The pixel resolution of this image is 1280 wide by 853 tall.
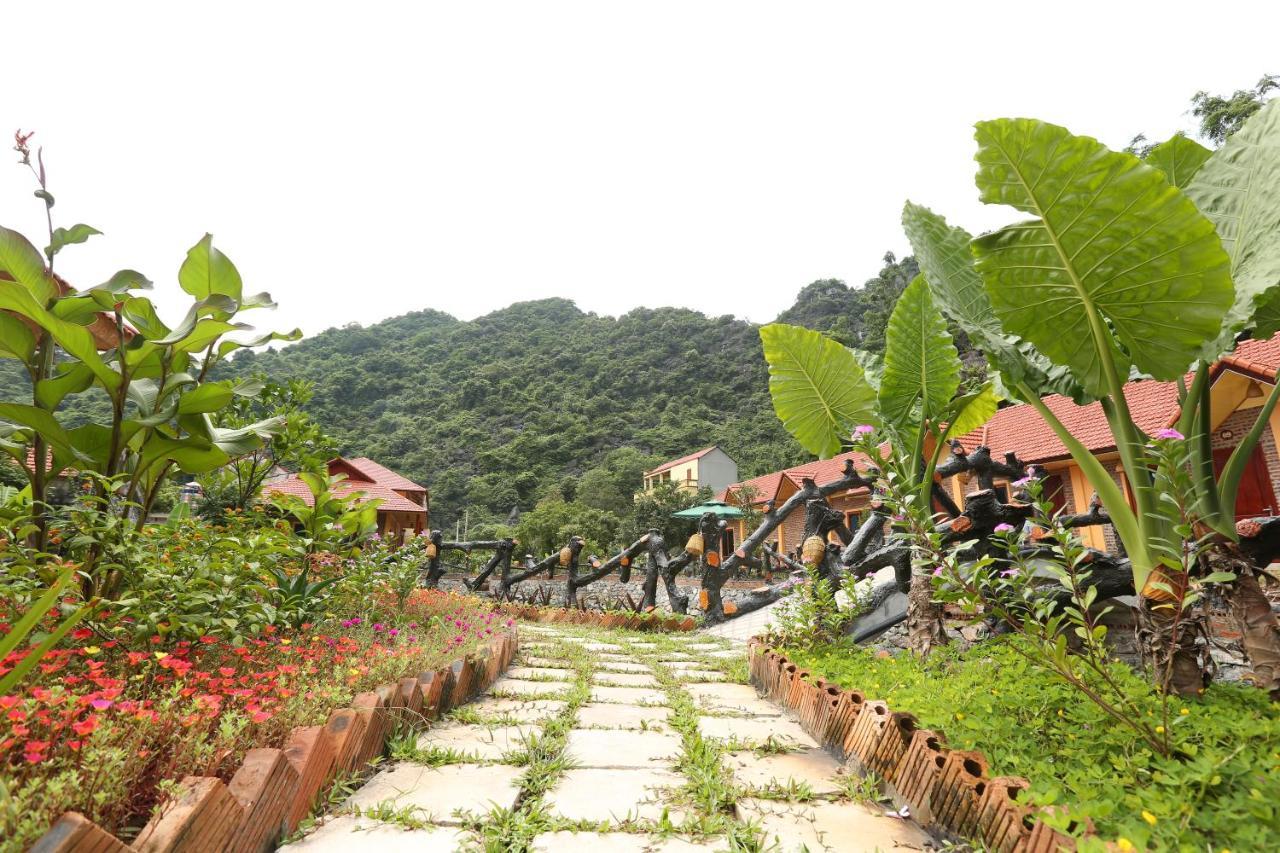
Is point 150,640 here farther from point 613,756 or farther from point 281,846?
point 613,756

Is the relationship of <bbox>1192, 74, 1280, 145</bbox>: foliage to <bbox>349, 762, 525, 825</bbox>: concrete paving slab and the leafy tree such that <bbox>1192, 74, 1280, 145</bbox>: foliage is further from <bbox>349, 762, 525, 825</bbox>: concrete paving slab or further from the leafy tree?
<bbox>349, 762, 525, 825</bbox>: concrete paving slab

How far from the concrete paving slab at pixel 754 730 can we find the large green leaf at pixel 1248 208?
2558mm

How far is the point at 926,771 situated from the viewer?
2148mm

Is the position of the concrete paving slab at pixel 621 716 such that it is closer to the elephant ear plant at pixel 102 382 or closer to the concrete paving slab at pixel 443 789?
the concrete paving slab at pixel 443 789

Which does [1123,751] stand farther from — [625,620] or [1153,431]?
[1153,431]

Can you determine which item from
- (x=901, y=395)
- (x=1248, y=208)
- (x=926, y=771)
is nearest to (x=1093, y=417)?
(x=901, y=395)

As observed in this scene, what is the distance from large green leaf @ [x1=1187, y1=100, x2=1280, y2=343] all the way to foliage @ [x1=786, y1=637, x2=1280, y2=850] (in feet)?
4.85

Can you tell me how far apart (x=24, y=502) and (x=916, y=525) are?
13.4 feet

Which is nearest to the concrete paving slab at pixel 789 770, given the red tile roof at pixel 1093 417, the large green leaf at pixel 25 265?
the large green leaf at pixel 25 265

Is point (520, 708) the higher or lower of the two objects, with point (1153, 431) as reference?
lower

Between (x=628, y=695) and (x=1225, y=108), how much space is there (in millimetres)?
28970

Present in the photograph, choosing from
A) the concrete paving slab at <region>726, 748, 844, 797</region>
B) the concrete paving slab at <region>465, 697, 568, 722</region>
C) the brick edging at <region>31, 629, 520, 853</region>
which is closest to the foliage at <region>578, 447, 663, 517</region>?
the concrete paving slab at <region>465, 697, 568, 722</region>

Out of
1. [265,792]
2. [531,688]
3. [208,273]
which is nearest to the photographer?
[265,792]

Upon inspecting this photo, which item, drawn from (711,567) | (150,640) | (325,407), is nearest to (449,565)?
(711,567)
